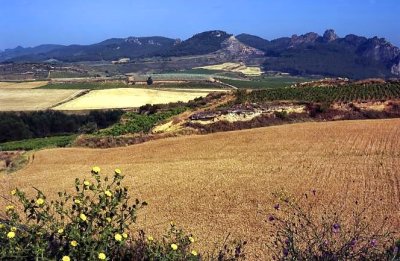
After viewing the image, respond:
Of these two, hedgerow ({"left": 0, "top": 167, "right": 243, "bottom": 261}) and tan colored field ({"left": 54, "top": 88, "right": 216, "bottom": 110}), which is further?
tan colored field ({"left": 54, "top": 88, "right": 216, "bottom": 110})

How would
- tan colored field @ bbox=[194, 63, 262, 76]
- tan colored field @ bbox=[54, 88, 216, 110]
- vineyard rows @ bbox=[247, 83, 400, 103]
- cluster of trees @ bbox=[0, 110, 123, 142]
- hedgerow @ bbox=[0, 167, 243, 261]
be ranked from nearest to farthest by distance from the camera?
hedgerow @ bbox=[0, 167, 243, 261], vineyard rows @ bbox=[247, 83, 400, 103], cluster of trees @ bbox=[0, 110, 123, 142], tan colored field @ bbox=[54, 88, 216, 110], tan colored field @ bbox=[194, 63, 262, 76]

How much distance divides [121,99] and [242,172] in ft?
200

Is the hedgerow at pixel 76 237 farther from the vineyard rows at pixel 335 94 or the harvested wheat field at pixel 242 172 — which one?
the vineyard rows at pixel 335 94

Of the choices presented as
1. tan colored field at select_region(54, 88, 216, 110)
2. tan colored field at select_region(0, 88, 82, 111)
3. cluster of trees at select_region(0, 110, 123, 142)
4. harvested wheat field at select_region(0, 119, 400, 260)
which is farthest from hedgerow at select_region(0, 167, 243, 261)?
tan colored field at select_region(0, 88, 82, 111)

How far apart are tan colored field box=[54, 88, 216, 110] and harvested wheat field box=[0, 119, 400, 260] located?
42.0 meters

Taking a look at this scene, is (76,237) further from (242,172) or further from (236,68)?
(236,68)

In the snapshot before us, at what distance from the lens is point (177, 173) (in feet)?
74.6

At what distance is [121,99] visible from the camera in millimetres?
81062

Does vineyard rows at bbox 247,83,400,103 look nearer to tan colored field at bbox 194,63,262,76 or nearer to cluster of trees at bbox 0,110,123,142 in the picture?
cluster of trees at bbox 0,110,123,142

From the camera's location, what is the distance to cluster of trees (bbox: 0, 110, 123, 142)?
59219 millimetres

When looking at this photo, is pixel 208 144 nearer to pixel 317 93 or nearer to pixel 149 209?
pixel 149 209

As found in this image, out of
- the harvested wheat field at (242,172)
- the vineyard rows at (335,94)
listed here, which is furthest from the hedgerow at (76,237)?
the vineyard rows at (335,94)

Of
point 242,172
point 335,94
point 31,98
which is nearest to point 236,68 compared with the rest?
point 31,98

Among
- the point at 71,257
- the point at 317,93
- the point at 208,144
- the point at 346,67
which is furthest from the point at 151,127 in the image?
the point at 346,67
